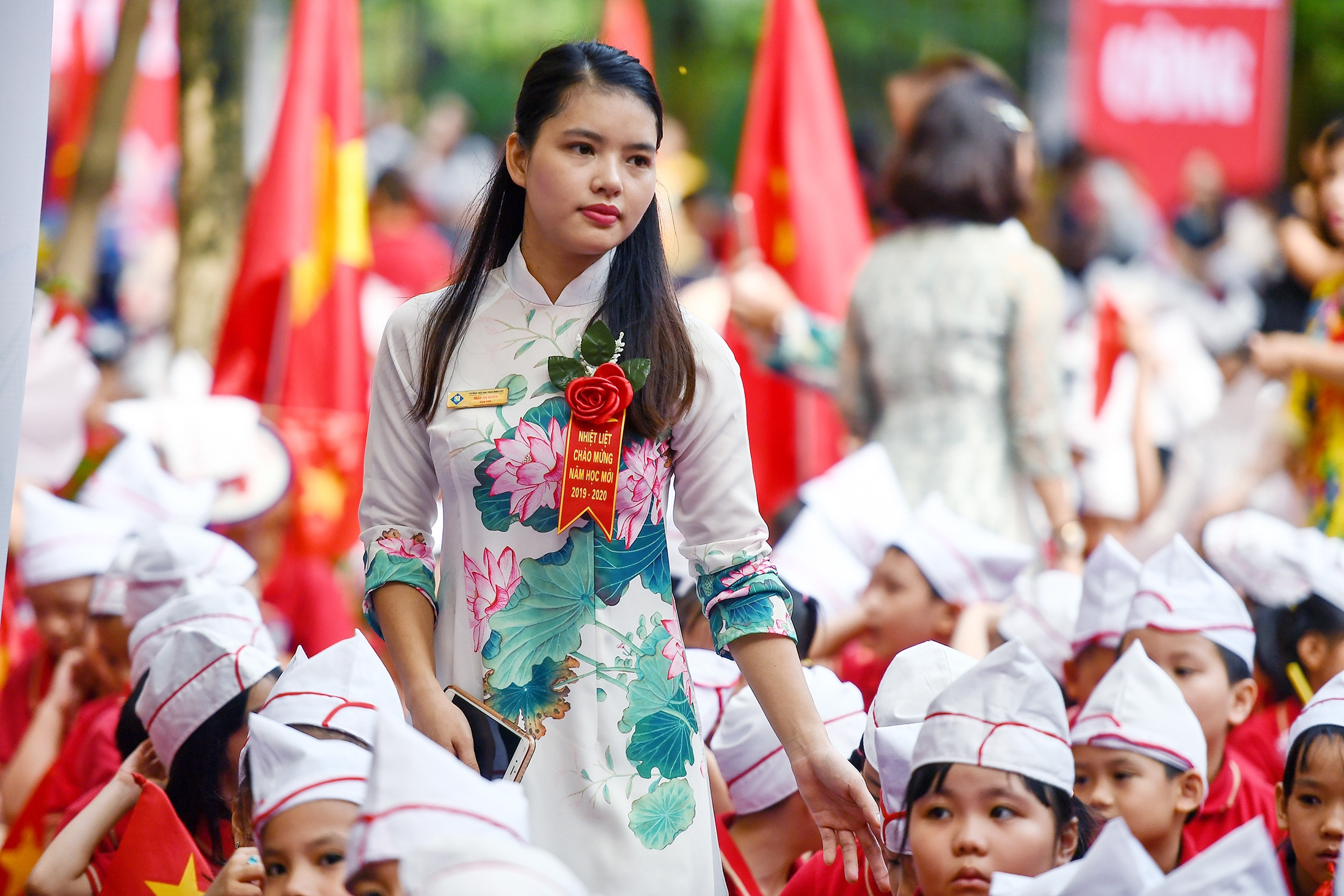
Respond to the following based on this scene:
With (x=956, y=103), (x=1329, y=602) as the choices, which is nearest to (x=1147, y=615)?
(x=1329, y=602)

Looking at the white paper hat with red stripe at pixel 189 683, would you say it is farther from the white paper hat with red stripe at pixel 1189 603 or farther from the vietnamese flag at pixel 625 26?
the vietnamese flag at pixel 625 26

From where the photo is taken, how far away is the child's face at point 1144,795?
351 centimetres

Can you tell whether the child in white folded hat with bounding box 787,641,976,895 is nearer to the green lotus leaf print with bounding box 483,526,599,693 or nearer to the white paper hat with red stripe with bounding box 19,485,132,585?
the green lotus leaf print with bounding box 483,526,599,693

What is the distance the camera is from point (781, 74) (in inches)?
262

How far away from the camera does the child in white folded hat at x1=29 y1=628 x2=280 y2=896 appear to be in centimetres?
334

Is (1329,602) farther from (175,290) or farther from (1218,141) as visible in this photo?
(1218,141)

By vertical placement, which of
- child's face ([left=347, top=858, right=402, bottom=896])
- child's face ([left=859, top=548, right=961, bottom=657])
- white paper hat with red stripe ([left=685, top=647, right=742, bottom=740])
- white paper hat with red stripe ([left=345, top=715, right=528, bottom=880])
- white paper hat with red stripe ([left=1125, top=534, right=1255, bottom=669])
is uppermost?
white paper hat with red stripe ([left=345, top=715, right=528, bottom=880])

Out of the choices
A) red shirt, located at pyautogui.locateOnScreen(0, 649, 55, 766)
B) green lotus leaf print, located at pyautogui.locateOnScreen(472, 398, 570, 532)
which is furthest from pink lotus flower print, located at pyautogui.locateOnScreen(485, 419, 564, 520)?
red shirt, located at pyautogui.locateOnScreen(0, 649, 55, 766)

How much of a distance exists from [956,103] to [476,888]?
141 inches

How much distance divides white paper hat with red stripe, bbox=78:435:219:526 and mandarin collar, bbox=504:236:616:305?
2.86 m

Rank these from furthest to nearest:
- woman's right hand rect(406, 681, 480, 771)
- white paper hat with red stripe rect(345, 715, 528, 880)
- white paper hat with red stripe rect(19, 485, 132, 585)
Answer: white paper hat with red stripe rect(19, 485, 132, 585) → woman's right hand rect(406, 681, 480, 771) → white paper hat with red stripe rect(345, 715, 528, 880)

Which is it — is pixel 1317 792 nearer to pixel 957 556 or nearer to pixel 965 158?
pixel 957 556

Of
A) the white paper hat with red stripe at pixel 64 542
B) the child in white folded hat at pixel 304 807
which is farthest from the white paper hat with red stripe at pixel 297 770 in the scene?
the white paper hat with red stripe at pixel 64 542

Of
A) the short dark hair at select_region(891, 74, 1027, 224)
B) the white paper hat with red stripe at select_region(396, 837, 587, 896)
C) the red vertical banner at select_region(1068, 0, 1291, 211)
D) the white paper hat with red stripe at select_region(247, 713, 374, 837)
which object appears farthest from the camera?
the red vertical banner at select_region(1068, 0, 1291, 211)
